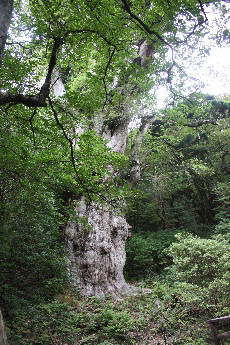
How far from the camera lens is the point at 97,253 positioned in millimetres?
8617

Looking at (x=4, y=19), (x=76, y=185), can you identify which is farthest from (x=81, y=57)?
(x=76, y=185)

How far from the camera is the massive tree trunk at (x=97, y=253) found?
327 inches

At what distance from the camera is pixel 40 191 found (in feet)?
16.6

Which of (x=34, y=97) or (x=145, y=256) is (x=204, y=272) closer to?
(x=34, y=97)

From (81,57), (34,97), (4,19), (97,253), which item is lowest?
(97,253)

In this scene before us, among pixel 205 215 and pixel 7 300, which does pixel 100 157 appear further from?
pixel 205 215


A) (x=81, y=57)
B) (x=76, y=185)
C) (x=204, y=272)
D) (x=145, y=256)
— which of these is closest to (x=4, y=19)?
(x=81, y=57)

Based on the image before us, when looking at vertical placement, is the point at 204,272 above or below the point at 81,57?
below

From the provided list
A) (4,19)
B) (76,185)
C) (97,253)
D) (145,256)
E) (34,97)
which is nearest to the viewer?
(4,19)

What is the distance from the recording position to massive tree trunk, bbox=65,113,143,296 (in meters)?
8.30

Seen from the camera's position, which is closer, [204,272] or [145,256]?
[204,272]

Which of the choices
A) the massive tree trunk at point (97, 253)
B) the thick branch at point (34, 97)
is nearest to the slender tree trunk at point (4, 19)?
the thick branch at point (34, 97)

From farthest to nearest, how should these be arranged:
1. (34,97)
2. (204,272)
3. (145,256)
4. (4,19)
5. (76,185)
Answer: (145,256), (204,272), (76,185), (34,97), (4,19)

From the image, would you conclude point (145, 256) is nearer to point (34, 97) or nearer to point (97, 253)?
point (97, 253)
